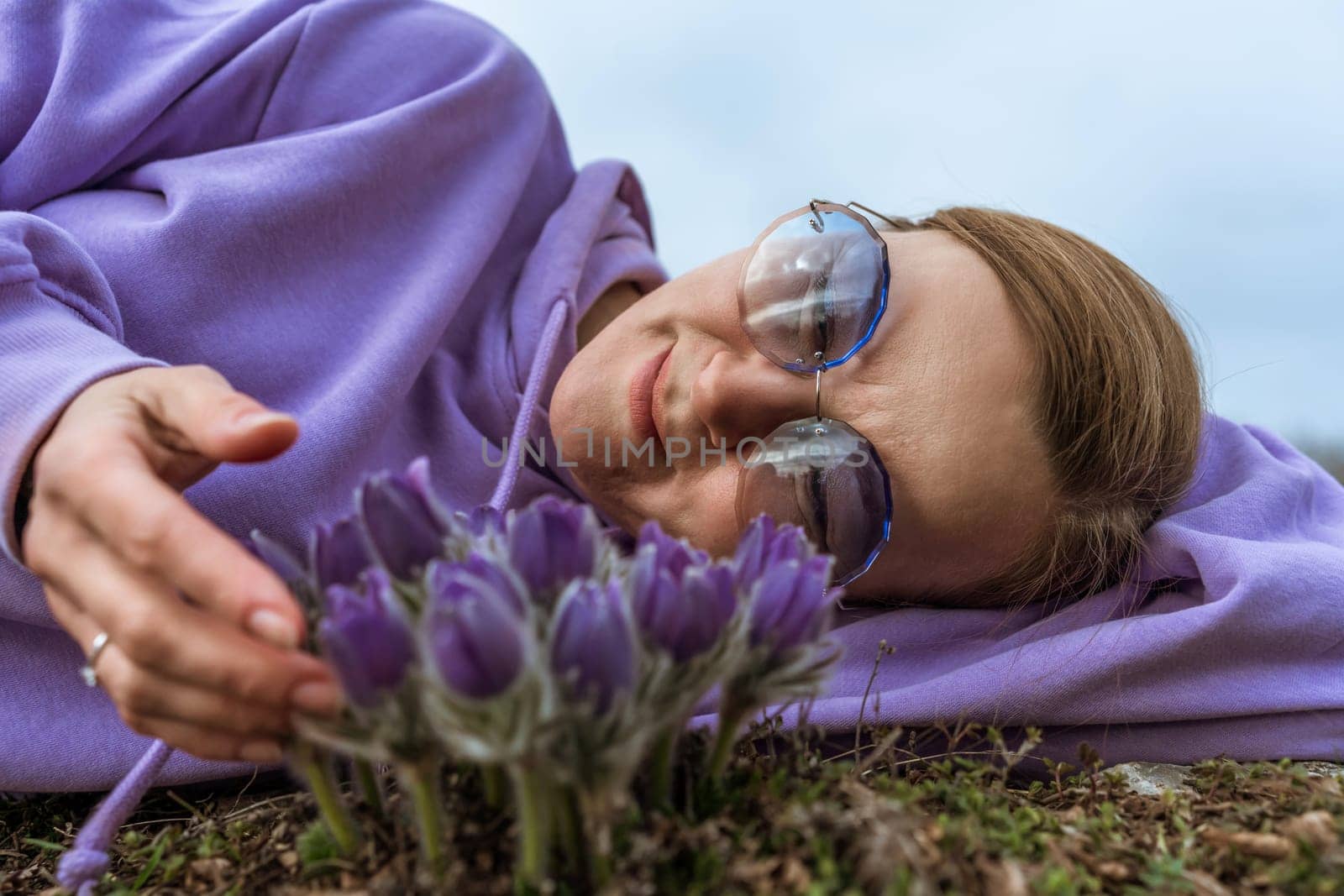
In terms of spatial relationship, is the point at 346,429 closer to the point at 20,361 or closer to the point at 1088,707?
the point at 20,361

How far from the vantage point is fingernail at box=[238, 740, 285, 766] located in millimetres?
782

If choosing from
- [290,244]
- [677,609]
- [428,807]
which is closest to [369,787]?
[428,807]

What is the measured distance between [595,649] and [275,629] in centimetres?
28

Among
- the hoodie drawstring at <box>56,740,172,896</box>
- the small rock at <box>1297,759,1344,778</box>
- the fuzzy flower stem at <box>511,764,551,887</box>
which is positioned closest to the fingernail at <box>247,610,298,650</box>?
the fuzzy flower stem at <box>511,764,551,887</box>

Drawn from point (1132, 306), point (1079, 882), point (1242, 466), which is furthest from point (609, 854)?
point (1242, 466)

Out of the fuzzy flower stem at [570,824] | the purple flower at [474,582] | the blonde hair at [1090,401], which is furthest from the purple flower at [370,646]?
the blonde hair at [1090,401]

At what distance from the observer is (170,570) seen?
81 centimetres

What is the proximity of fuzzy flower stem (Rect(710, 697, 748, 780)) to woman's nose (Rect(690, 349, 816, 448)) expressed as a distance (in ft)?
2.83

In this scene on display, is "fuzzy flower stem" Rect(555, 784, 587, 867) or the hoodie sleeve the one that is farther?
the hoodie sleeve

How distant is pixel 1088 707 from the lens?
65.8 inches

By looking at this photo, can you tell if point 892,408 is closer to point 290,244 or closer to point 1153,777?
point 1153,777

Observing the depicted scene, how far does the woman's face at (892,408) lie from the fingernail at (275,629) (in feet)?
3.34

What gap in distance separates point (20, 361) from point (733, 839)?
1.02 meters

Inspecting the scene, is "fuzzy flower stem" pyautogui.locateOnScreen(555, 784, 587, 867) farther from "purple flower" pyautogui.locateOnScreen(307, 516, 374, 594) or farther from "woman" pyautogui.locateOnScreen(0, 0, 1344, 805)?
"woman" pyautogui.locateOnScreen(0, 0, 1344, 805)
